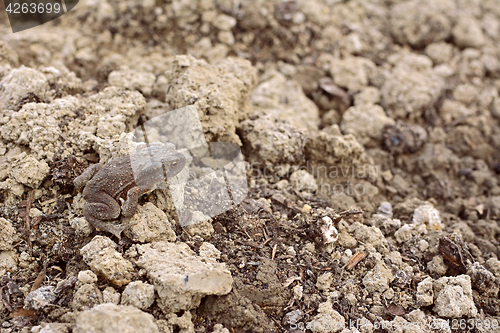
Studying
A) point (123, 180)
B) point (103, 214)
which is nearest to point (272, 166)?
point (123, 180)

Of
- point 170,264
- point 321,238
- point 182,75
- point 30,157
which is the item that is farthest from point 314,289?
point 30,157

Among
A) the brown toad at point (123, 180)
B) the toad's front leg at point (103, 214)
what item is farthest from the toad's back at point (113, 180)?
the toad's front leg at point (103, 214)

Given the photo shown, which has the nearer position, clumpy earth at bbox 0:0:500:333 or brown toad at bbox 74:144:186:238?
clumpy earth at bbox 0:0:500:333

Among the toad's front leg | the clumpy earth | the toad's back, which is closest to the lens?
the clumpy earth

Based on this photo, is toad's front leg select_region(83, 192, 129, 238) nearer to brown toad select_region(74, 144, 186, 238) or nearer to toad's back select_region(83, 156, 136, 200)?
brown toad select_region(74, 144, 186, 238)

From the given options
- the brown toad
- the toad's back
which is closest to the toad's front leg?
the brown toad

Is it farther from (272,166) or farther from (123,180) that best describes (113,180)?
(272,166)

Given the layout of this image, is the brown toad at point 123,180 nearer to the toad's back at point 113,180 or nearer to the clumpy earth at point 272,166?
the toad's back at point 113,180
